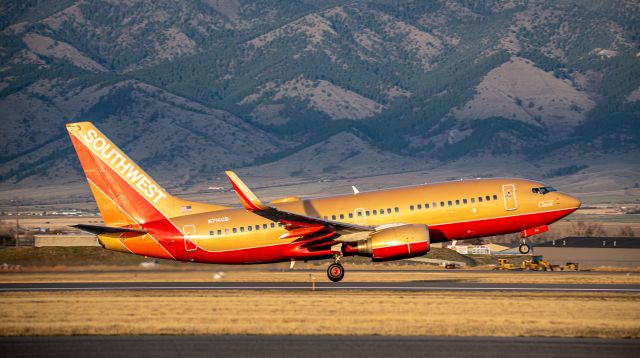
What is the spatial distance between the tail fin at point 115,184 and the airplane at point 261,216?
5cm

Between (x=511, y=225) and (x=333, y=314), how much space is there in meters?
19.4

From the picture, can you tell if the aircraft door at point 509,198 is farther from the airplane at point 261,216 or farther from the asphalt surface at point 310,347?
the asphalt surface at point 310,347

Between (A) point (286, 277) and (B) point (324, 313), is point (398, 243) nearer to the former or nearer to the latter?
(B) point (324, 313)

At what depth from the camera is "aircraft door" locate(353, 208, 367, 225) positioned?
58.2 m

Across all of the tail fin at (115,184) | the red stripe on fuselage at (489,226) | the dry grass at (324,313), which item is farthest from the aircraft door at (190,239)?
the red stripe on fuselage at (489,226)

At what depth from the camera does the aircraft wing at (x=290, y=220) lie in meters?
53.3

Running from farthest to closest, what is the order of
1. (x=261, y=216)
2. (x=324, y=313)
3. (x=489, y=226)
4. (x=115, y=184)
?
(x=489, y=226)
(x=115, y=184)
(x=261, y=216)
(x=324, y=313)

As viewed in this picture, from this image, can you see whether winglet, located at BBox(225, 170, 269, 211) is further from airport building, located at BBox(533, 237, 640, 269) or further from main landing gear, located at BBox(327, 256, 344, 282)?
airport building, located at BBox(533, 237, 640, 269)

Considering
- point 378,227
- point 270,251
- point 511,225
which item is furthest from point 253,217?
point 511,225

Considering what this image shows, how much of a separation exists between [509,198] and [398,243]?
27.6 ft

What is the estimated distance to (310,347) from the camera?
3681cm

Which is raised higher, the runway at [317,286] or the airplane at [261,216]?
the airplane at [261,216]

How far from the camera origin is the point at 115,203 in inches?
2349

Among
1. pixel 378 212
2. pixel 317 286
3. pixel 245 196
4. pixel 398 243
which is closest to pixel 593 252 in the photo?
pixel 378 212
